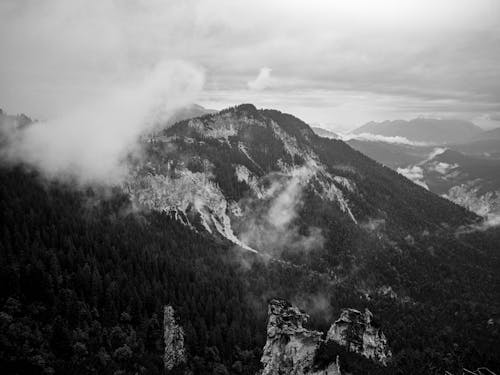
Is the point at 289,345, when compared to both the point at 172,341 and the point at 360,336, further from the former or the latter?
the point at 172,341

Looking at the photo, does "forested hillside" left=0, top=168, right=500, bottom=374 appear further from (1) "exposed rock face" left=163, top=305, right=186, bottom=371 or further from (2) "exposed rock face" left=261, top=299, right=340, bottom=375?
(2) "exposed rock face" left=261, top=299, right=340, bottom=375

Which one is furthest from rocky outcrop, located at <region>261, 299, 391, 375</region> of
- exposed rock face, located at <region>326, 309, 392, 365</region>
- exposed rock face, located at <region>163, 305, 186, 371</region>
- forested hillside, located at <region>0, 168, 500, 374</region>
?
exposed rock face, located at <region>163, 305, 186, 371</region>

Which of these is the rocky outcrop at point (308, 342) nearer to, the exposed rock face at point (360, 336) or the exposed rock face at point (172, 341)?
the exposed rock face at point (360, 336)

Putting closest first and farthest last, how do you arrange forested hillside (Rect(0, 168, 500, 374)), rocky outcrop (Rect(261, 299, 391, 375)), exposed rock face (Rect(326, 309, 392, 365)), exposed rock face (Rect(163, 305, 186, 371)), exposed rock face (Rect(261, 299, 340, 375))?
forested hillside (Rect(0, 168, 500, 374)) < rocky outcrop (Rect(261, 299, 391, 375)) < exposed rock face (Rect(261, 299, 340, 375)) < exposed rock face (Rect(163, 305, 186, 371)) < exposed rock face (Rect(326, 309, 392, 365))

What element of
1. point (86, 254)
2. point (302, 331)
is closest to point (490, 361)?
point (302, 331)

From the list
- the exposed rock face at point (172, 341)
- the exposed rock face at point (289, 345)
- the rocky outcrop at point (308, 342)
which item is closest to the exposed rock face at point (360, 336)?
the rocky outcrop at point (308, 342)

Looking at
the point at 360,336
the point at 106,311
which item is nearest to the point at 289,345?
the point at 360,336

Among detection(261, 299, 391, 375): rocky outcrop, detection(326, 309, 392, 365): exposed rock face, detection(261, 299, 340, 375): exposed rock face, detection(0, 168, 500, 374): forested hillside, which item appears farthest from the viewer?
detection(326, 309, 392, 365): exposed rock face
